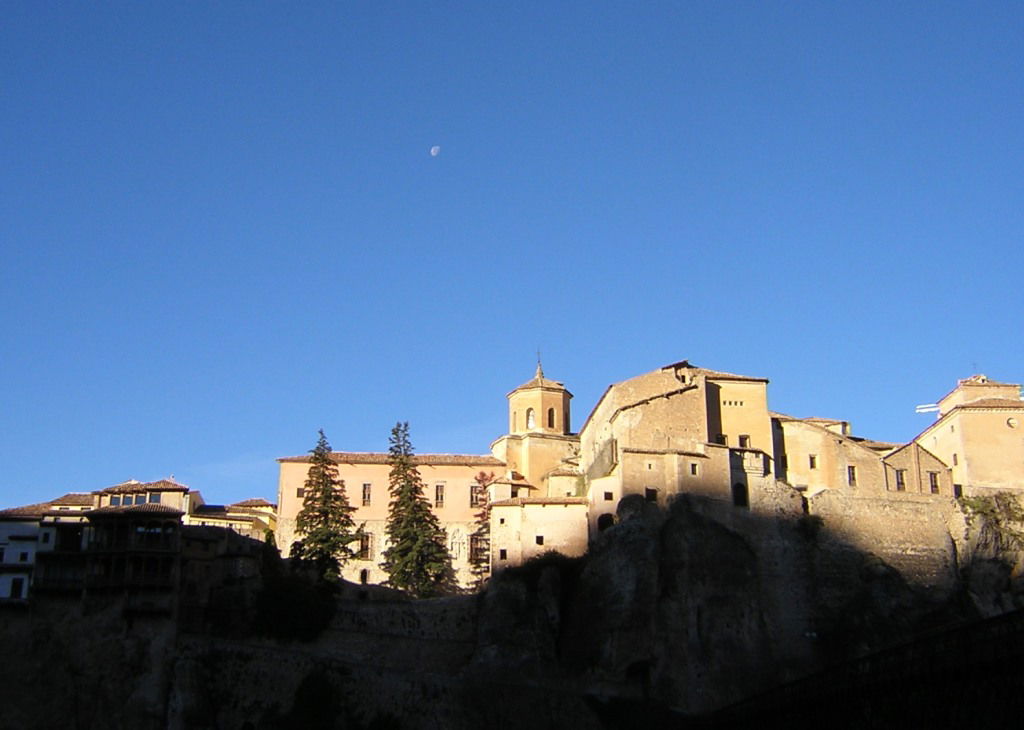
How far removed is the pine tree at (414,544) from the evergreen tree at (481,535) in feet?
4.23

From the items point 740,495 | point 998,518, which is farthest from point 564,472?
point 998,518

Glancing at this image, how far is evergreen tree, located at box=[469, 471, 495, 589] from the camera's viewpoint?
70938mm

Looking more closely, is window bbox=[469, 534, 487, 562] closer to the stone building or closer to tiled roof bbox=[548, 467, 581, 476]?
the stone building

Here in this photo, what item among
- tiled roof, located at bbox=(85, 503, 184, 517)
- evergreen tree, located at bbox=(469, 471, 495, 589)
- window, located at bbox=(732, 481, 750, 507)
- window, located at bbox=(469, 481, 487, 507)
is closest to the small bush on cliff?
window, located at bbox=(732, 481, 750, 507)

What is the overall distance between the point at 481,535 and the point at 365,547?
6.00 meters

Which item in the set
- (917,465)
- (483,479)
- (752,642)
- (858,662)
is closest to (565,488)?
(483,479)

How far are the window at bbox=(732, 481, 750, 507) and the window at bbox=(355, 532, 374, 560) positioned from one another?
19108mm

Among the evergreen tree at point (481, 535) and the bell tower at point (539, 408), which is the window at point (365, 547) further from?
the bell tower at point (539, 408)

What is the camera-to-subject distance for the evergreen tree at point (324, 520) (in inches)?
2598

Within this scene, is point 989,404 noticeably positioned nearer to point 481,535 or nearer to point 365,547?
point 481,535

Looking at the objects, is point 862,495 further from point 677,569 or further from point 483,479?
point 483,479

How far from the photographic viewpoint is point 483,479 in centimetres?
7475

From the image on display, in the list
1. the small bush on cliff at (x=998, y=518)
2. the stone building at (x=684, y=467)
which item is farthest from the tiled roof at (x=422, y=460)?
the small bush on cliff at (x=998, y=518)

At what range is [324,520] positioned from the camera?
68.5m
